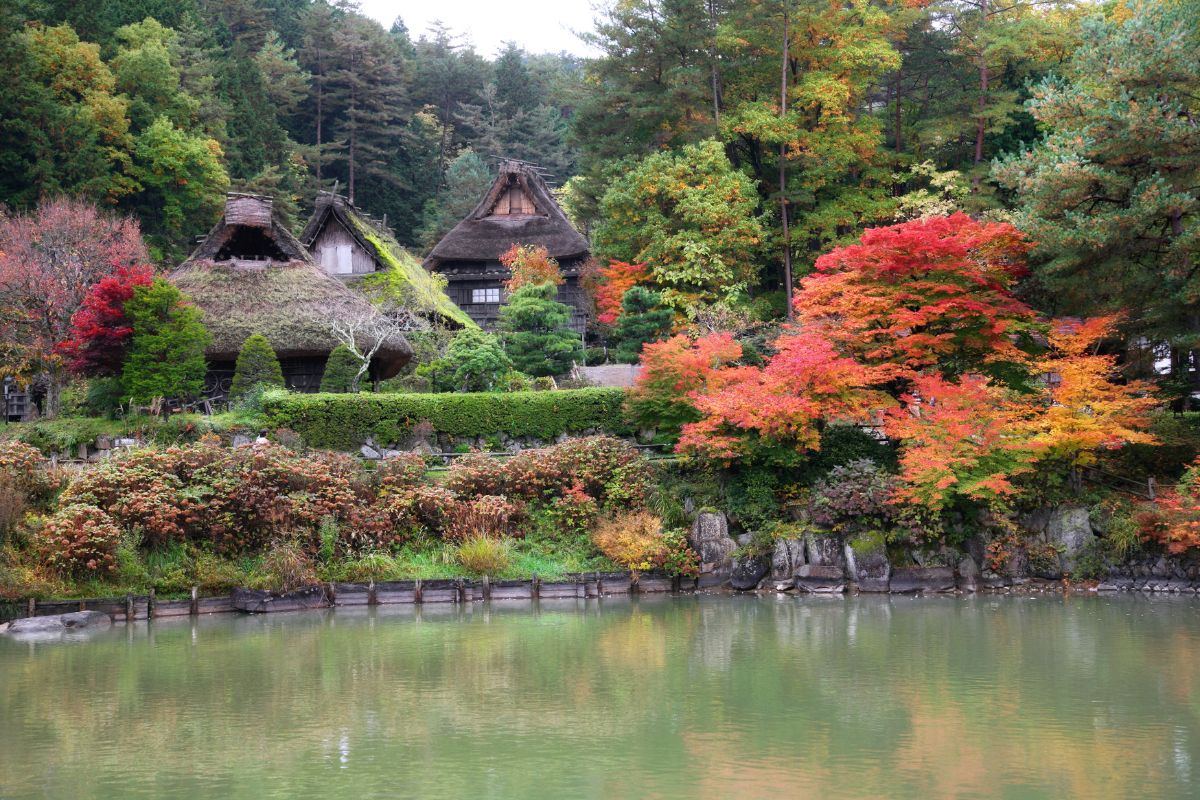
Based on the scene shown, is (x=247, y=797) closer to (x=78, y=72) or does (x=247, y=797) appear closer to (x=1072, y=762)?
(x=1072, y=762)

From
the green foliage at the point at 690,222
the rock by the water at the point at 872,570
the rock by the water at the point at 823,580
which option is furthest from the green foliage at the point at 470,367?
the rock by the water at the point at 872,570

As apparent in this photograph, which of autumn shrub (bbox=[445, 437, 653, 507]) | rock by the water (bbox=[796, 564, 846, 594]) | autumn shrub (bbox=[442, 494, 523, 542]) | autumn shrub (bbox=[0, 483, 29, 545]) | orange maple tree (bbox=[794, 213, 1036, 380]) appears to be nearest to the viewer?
autumn shrub (bbox=[0, 483, 29, 545])

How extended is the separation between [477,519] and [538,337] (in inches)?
348

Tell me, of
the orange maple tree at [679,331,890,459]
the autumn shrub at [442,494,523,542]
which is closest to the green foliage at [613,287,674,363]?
the orange maple tree at [679,331,890,459]

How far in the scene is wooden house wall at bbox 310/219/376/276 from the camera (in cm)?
3678

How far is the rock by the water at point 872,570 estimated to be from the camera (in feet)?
71.8

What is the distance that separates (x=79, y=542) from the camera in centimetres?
1945

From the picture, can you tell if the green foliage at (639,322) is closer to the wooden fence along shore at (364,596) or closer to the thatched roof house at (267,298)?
the thatched roof house at (267,298)

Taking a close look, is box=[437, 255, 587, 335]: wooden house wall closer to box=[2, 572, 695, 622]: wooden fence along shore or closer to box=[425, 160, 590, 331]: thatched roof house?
box=[425, 160, 590, 331]: thatched roof house

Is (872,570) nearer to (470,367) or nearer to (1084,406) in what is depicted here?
(1084,406)

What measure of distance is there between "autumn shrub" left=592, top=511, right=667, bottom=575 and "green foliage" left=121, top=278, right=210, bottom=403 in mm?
10303

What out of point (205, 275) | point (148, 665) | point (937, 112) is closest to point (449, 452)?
point (205, 275)

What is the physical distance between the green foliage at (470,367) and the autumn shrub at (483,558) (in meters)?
7.20

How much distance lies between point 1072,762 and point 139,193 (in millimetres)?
36840
